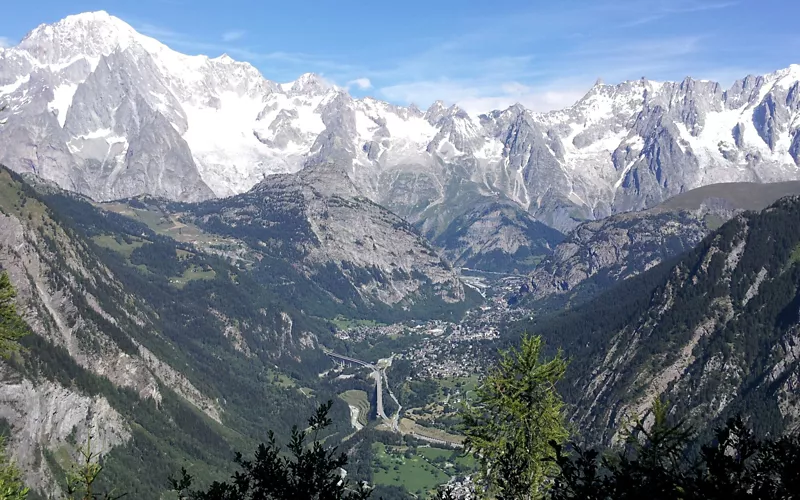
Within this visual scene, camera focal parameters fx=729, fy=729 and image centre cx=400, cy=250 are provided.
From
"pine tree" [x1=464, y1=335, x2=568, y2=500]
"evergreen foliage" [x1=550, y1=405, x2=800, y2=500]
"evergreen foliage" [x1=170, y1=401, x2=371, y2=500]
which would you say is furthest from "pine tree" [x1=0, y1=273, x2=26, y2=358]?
"evergreen foliage" [x1=550, y1=405, x2=800, y2=500]

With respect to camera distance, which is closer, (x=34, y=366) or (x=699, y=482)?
(x=699, y=482)

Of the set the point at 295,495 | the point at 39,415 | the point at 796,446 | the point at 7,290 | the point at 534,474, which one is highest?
the point at 7,290

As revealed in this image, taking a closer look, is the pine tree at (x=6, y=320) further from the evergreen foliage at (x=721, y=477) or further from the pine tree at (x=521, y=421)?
the evergreen foliage at (x=721, y=477)

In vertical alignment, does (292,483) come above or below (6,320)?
below

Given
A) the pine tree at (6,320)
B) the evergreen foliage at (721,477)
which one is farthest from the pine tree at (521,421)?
the pine tree at (6,320)

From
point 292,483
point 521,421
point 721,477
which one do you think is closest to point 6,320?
point 292,483

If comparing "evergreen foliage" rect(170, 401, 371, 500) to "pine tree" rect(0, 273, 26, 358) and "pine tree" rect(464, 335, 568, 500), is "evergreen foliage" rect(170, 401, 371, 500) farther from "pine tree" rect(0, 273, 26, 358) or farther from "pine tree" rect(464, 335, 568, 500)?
"pine tree" rect(0, 273, 26, 358)

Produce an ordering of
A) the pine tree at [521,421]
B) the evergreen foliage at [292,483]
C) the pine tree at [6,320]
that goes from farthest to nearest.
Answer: the pine tree at [6,320] → the pine tree at [521,421] → the evergreen foliage at [292,483]

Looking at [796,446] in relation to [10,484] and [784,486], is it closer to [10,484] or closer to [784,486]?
[784,486]

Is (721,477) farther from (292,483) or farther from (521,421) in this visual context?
(521,421)

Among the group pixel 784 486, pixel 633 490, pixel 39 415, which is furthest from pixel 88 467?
pixel 39 415

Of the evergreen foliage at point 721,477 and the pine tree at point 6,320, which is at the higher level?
the pine tree at point 6,320
